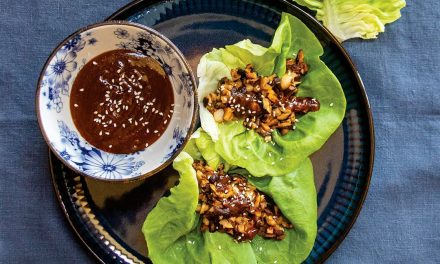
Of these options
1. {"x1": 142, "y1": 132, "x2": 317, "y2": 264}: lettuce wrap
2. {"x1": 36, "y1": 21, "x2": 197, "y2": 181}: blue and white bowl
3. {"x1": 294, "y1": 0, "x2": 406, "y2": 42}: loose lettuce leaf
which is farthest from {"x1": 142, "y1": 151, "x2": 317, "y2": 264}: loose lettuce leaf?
{"x1": 294, "y1": 0, "x2": 406, "y2": 42}: loose lettuce leaf

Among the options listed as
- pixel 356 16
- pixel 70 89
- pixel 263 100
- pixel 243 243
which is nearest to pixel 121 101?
pixel 70 89

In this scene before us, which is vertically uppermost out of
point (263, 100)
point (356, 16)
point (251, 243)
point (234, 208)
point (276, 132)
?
point (356, 16)

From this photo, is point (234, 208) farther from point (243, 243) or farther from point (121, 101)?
point (121, 101)

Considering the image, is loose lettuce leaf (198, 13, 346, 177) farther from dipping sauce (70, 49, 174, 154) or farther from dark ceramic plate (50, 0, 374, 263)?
dipping sauce (70, 49, 174, 154)

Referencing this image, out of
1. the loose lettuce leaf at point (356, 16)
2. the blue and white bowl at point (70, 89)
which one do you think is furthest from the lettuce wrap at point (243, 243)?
the loose lettuce leaf at point (356, 16)

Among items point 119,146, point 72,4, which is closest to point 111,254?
point 119,146

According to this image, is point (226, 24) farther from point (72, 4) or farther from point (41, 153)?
point (41, 153)
